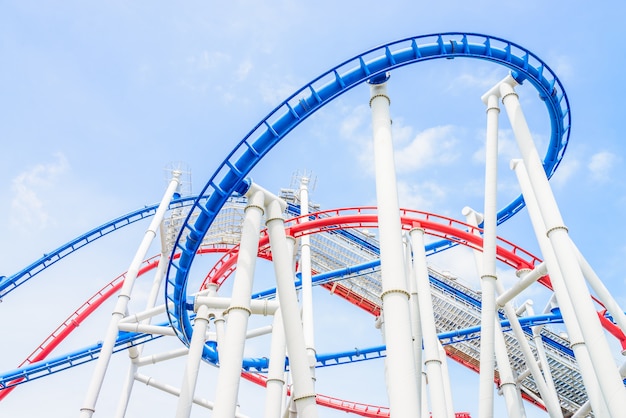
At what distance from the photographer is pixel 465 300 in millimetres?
16531

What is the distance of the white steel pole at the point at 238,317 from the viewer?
5.68 metres

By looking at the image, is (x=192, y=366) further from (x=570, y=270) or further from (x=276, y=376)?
(x=570, y=270)

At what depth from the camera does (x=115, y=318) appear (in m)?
10.0

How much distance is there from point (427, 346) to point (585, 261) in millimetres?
2598

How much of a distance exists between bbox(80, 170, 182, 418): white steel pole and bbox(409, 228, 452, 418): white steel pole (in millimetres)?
5520

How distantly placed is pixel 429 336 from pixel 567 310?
203 cm

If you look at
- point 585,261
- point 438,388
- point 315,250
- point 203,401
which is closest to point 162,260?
point 203,401

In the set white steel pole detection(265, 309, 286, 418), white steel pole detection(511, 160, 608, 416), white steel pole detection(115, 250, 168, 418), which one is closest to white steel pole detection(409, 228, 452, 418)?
white steel pole detection(511, 160, 608, 416)

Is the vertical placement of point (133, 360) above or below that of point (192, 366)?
above

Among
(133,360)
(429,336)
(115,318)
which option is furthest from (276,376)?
(133,360)

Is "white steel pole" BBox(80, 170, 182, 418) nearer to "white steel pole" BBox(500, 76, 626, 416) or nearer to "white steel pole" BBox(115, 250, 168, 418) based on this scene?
"white steel pole" BBox(115, 250, 168, 418)

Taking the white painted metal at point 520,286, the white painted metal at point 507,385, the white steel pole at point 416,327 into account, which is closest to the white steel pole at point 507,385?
the white painted metal at point 507,385

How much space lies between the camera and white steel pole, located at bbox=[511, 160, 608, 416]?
6008 mm

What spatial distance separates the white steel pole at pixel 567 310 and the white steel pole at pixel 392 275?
2372 mm
